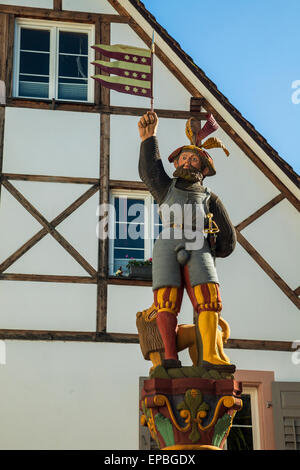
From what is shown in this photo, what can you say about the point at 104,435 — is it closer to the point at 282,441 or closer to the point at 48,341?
the point at 48,341

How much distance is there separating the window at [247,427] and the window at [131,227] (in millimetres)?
2292

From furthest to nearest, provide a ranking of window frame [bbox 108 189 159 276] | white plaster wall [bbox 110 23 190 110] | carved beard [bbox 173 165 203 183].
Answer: white plaster wall [bbox 110 23 190 110], window frame [bbox 108 189 159 276], carved beard [bbox 173 165 203 183]

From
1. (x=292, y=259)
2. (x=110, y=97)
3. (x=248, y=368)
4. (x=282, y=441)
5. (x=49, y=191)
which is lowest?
(x=282, y=441)

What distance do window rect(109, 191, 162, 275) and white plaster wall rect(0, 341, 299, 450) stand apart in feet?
4.14

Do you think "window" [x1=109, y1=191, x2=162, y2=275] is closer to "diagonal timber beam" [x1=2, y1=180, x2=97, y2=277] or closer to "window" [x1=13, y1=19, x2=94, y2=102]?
"diagonal timber beam" [x1=2, y1=180, x2=97, y2=277]

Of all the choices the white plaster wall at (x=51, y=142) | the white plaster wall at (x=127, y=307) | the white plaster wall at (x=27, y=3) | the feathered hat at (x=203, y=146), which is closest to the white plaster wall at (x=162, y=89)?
the white plaster wall at (x=51, y=142)

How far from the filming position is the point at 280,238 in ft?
37.5

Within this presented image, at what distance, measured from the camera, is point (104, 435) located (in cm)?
1005

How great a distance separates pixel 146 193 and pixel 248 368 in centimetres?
277

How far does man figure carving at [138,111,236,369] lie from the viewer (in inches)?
240

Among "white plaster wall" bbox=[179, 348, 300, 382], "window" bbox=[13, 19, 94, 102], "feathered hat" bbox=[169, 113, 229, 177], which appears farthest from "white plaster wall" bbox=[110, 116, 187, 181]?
"feathered hat" bbox=[169, 113, 229, 177]

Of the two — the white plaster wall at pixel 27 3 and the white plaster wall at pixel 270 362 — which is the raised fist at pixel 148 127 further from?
the white plaster wall at pixel 27 3
